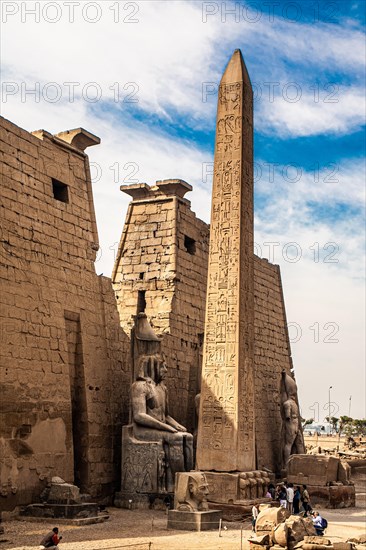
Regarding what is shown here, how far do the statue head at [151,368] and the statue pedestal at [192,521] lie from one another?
308cm

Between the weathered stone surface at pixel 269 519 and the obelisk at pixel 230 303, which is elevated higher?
the obelisk at pixel 230 303

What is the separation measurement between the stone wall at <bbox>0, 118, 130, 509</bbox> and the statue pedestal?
6.55 feet

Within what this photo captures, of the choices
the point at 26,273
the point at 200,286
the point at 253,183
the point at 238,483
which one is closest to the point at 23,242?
the point at 26,273

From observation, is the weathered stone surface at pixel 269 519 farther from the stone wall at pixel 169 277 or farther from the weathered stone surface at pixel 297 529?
the stone wall at pixel 169 277

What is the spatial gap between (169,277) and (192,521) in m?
5.94

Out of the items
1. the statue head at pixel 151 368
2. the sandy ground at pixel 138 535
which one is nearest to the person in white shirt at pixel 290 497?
the sandy ground at pixel 138 535

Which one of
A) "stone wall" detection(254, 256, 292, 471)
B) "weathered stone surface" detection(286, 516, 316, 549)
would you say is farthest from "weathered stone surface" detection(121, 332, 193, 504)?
"stone wall" detection(254, 256, 292, 471)

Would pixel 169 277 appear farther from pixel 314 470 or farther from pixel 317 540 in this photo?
pixel 317 540

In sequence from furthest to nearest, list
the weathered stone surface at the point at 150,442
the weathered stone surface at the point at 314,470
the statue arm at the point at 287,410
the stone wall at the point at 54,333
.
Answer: the statue arm at the point at 287,410 < the weathered stone surface at the point at 314,470 < the weathered stone surface at the point at 150,442 < the stone wall at the point at 54,333

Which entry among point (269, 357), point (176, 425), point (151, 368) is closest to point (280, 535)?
point (176, 425)

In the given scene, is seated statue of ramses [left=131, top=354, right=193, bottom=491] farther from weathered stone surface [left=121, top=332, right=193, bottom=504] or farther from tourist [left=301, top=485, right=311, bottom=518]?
tourist [left=301, top=485, right=311, bottom=518]

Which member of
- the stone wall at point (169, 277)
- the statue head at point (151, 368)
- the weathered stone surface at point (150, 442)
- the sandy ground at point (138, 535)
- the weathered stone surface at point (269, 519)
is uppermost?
the stone wall at point (169, 277)

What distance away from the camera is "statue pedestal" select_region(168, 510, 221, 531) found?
31.5 ft

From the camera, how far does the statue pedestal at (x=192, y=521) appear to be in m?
9.59
